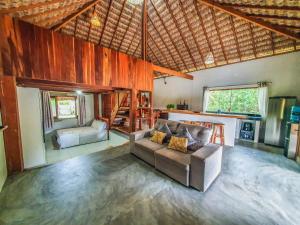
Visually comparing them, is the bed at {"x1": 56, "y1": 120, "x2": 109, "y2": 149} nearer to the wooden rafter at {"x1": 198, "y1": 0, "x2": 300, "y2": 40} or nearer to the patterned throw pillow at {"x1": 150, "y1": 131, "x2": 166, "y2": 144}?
the patterned throw pillow at {"x1": 150, "y1": 131, "x2": 166, "y2": 144}

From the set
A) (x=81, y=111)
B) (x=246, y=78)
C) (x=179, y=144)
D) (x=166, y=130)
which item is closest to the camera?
(x=179, y=144)

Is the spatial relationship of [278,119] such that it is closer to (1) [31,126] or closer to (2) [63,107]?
(1) [31,126]

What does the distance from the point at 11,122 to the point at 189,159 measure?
3528 millimetres

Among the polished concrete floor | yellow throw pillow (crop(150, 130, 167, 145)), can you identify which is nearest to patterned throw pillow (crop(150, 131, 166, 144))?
yellow throw pillow (crop(150, 130, 167, 145))

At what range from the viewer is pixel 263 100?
193 inches

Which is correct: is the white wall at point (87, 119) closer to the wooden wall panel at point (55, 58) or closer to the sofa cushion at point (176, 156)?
the wooden wall panel at point (55, 58)

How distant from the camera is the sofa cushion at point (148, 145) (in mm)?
2961

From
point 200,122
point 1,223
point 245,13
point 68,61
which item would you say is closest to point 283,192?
point 200,122

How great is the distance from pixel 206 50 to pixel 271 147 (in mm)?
4565

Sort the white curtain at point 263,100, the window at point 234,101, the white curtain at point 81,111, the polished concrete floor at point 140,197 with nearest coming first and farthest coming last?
the polished concrete floor at point 140,197, the white curtain at point 263,100, the window at point 234,101, the white curtain at point 81,111

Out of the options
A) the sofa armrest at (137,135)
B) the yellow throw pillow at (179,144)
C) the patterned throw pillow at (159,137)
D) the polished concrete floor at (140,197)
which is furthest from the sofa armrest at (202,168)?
the sofa armrest at (137,135)

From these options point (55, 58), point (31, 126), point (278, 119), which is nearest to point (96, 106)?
point (31, 126)

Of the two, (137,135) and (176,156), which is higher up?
(137,135)

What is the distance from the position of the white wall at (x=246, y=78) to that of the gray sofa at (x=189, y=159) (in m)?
4.18
